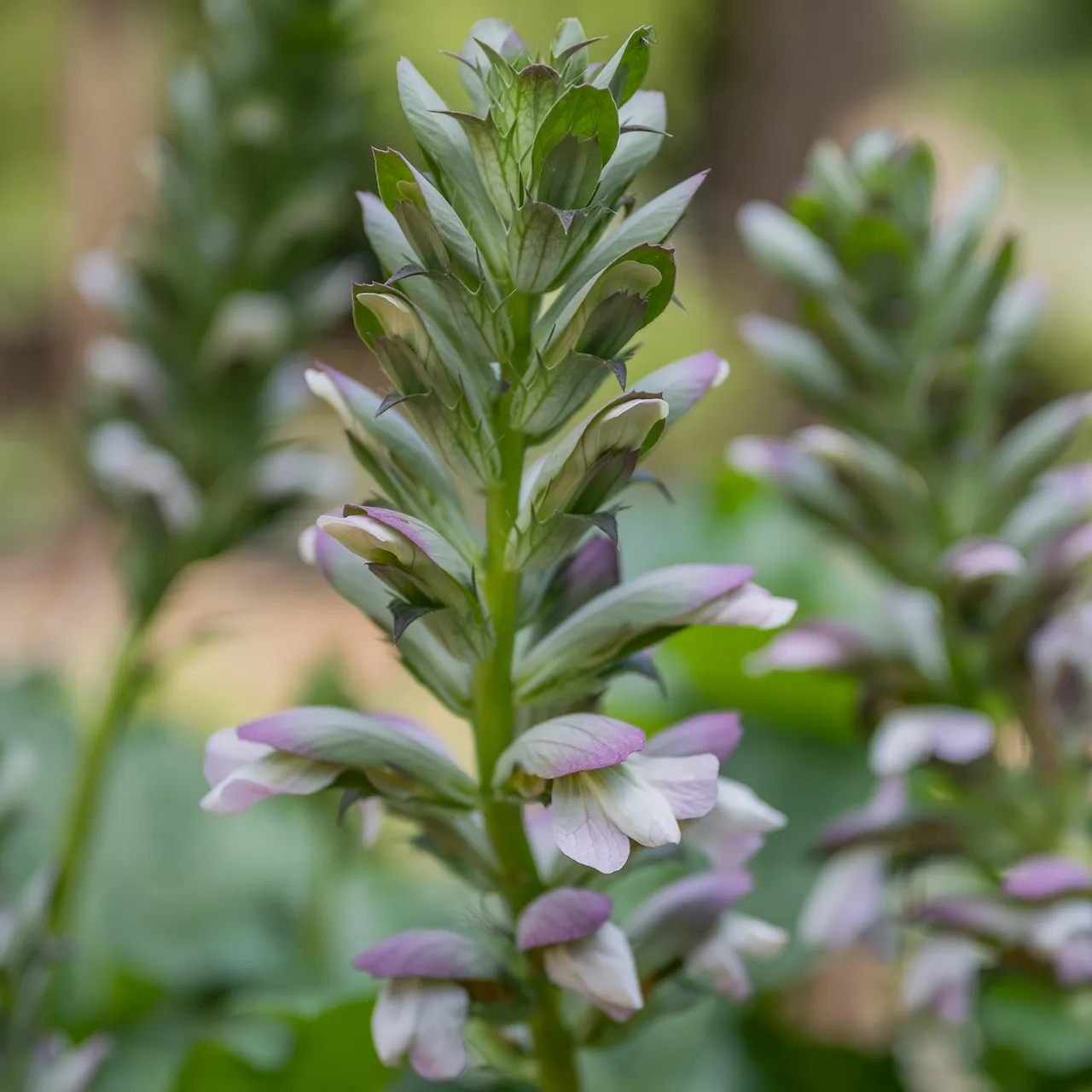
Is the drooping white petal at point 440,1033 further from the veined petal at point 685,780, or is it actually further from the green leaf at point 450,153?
the green leaf at point 450,153

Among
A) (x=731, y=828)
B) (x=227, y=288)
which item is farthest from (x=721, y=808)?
(x=227, y=288)

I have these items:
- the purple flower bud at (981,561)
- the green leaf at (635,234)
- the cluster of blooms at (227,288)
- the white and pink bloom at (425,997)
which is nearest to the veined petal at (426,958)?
the white and pink bloom at (425,997)

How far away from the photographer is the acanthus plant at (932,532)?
0.66 m

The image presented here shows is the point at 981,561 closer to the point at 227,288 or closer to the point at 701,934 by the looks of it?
the point at 701,934

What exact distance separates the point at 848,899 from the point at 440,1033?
12.3 inches

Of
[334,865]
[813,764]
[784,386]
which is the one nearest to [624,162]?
[784,386]

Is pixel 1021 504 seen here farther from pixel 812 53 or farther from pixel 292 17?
pixel 812 53

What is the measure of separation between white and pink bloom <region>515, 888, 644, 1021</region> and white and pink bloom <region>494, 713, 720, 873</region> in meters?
0.03

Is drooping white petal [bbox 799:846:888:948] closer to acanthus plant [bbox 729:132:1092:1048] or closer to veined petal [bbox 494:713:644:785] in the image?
acanthus plant [bbox 729:132:1092:1048]

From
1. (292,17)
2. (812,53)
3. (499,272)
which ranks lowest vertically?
(499,272)

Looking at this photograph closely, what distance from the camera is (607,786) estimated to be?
1.31 ft

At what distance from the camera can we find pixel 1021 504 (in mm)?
694

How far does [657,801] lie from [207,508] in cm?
62

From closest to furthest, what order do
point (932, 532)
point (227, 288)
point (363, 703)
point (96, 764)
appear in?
point (932, 532) → point (96, 764) → point (227, 288) → point (363, 703)
